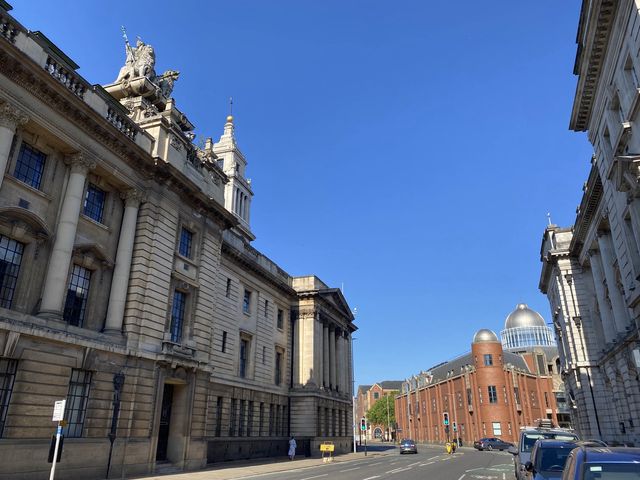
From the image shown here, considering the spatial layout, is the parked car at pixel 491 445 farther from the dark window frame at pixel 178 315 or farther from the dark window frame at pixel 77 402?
the dark window frame at pixel 77 402

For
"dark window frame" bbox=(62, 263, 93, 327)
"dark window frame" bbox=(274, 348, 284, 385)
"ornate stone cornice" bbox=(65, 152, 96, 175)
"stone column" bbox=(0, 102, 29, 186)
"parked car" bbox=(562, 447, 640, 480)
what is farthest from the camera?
"dark window frame" bbox=(274, 348, 284, 385)

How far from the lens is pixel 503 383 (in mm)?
78750

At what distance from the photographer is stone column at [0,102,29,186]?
17266mm

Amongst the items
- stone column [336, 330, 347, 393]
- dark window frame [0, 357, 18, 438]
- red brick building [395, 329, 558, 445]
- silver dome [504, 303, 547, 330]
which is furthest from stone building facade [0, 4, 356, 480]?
silver dome [504, 303, 547, 330]

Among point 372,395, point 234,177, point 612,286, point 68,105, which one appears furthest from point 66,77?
point 372,395

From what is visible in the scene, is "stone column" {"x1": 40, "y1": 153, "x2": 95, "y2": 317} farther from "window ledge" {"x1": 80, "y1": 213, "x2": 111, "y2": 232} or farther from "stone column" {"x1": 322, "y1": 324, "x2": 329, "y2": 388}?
"stone column" {"x1": 322, "y1": 324, "x2": 329, "y2": 388}

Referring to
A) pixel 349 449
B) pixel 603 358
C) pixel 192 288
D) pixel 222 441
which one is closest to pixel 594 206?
pixel 603 358

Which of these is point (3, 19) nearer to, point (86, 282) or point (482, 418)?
point (86, 282)

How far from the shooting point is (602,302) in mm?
33438

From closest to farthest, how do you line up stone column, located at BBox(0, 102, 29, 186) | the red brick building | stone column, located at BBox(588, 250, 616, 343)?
stone column, located at BBox(0, 102, 29, 186) < stone column, located at BBox(588, 250, 616, 343) < the red brick building

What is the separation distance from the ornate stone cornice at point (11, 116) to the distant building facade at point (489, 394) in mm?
77124

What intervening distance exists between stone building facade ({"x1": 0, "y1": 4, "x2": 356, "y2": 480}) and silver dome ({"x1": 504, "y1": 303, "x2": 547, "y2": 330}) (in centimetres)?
9949

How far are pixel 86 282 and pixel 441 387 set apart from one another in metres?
84.3

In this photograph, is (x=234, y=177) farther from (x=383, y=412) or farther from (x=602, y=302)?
(x=383, y=412)
